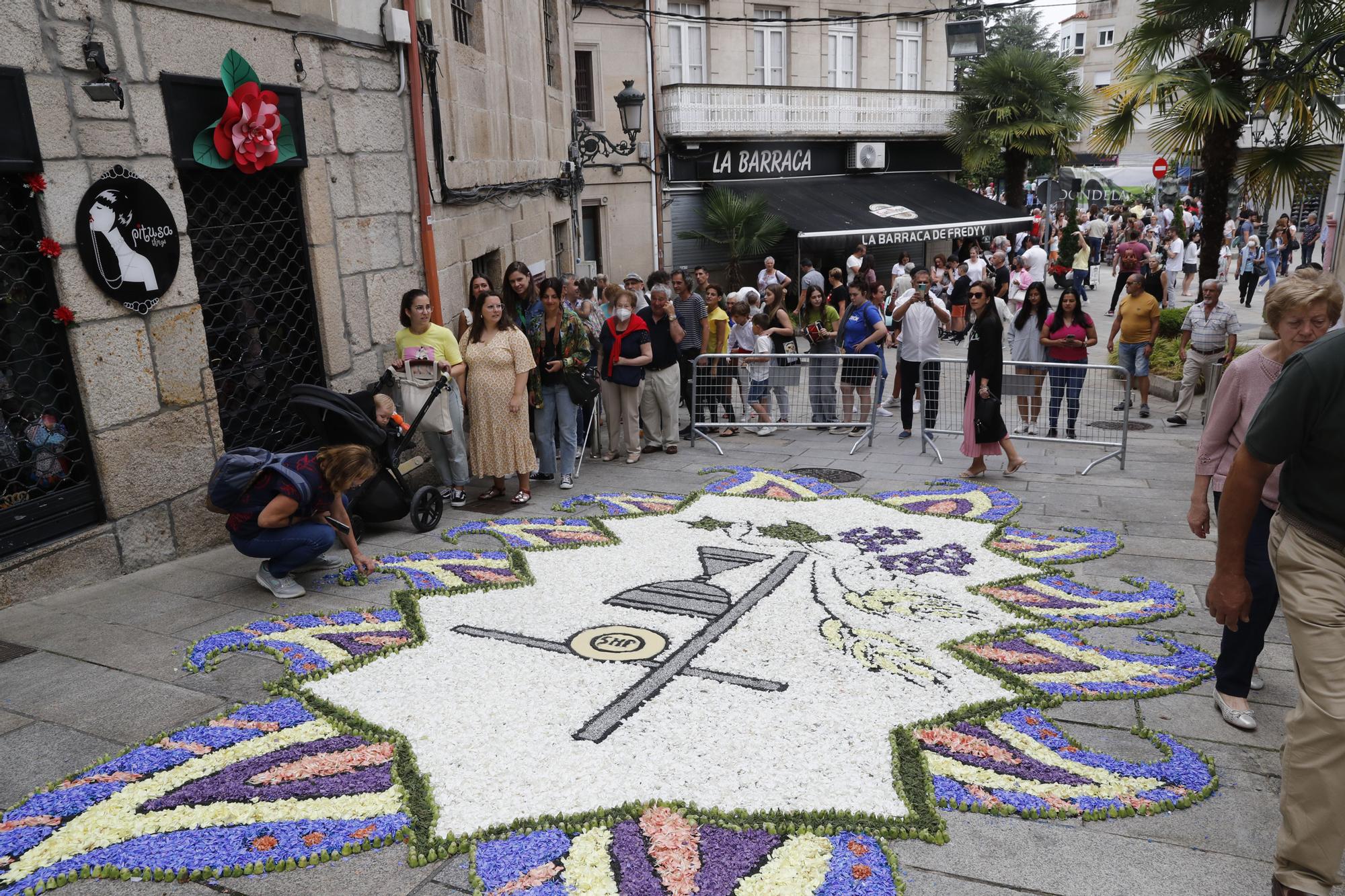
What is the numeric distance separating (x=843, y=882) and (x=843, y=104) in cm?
2501

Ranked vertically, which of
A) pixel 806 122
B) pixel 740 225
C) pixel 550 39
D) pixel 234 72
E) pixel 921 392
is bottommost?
pixel 921 392

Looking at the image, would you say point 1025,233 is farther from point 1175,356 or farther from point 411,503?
point 411,503

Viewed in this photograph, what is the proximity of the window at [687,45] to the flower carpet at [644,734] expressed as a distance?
19.3 meters

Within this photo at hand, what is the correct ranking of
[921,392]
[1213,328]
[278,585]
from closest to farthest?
[278,585]
[921,392]
[1213,328]

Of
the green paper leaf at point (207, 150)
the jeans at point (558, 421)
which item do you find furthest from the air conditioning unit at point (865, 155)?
the green paper leaf at point (207, 150)

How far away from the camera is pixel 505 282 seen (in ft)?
27.5

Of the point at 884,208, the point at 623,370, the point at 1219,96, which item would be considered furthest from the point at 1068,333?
the point at 884,208

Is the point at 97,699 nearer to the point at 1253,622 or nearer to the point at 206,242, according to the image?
the point at 206,242

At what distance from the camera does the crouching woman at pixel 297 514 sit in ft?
17.7

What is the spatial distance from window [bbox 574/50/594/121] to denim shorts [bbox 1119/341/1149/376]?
13.7 m

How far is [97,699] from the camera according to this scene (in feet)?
14.5

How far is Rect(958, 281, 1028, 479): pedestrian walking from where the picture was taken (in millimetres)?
8266

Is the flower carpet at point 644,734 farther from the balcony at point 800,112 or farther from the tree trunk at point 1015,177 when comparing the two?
the tree trunk at point 1015,177

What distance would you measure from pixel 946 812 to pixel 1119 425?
8041 millimetres
